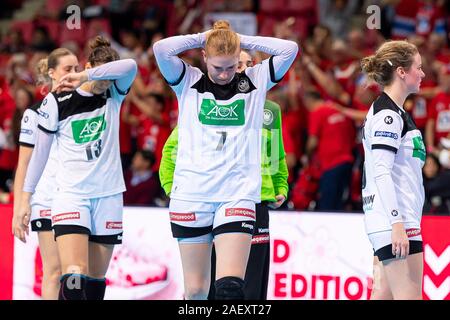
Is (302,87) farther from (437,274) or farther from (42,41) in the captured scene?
(42,41)

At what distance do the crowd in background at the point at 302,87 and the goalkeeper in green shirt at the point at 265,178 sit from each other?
2331mm

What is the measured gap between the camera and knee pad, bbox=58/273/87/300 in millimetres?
6730

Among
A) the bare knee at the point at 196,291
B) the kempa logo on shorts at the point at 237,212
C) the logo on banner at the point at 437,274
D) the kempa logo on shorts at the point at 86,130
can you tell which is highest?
the kempa logo on shorts at the point at 86,130

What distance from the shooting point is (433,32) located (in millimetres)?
13883

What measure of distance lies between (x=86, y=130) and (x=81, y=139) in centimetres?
7

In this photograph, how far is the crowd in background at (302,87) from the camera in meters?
11.4

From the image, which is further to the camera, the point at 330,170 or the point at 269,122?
the point at 330,170

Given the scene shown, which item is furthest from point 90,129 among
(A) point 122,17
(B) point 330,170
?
(A) point 122,17

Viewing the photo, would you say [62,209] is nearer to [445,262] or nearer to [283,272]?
[283,272]

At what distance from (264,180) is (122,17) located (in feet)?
30.8

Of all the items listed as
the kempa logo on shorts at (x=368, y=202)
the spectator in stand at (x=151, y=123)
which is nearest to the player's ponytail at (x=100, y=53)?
the kempa logo on shorts at (x=368, y=202)

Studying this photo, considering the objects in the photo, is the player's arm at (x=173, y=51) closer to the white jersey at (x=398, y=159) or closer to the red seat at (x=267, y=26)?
the white jersey at (x=398, y=159)

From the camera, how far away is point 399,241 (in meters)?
5.96

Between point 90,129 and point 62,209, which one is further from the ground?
point 90,129
